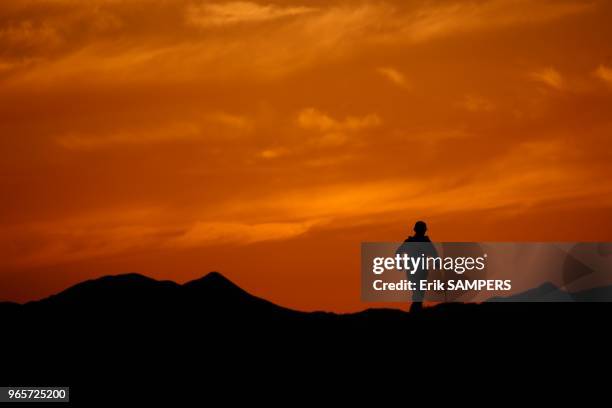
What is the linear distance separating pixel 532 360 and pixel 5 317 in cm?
1935

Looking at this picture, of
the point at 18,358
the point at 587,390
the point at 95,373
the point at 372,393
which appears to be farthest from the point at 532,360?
the point at 18,358

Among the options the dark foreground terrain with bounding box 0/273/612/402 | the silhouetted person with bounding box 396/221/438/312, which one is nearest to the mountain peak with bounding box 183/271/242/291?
the dark foreground terrain with bounding box 0/273/612/402

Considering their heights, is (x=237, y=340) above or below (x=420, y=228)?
below

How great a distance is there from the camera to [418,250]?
43188 mm

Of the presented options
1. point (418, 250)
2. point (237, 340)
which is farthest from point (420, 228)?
point (237, 340)

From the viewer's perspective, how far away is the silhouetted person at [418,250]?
43219mm

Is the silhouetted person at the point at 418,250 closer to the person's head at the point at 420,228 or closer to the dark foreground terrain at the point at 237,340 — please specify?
the person's head at the point at 420,228

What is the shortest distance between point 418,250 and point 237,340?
7.28 metres

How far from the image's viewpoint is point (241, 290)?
50.0 meters

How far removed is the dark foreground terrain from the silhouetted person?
129 centimetres

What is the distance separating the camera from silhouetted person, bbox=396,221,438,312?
43.2m

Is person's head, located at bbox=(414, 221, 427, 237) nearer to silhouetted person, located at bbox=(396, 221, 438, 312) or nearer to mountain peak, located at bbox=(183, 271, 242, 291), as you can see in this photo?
silhouetted person, located at bbox=(396, 221, 438, 312)

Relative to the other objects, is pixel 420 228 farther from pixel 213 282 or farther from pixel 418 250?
pixel 213 282

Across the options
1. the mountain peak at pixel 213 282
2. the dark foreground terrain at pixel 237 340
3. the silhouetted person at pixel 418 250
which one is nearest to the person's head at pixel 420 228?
the silhouetted person at pixel 418 250
